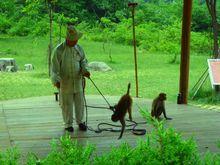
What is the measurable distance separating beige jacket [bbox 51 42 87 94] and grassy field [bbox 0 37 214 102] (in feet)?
14.2

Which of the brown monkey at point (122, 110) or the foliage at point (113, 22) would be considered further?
the foliage at point (113, 22)

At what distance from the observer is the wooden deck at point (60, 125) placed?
5.44 meters

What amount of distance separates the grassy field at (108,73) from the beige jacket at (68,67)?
171 inches

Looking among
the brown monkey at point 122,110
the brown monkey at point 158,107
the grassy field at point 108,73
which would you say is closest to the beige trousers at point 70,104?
the brown monkey at point 122,110

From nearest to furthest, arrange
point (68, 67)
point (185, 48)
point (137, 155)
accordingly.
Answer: point (137, 155), point (68, 67), point (185, 48)

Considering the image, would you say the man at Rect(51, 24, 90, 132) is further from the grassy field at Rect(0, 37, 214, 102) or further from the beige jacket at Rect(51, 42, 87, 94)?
the grassy field at Rect(0, 37, 214, 102)

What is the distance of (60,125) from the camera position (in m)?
6.53

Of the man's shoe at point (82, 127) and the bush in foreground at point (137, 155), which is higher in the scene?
the bush in foreground at point (137, 155)

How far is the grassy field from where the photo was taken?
11812 millimetres

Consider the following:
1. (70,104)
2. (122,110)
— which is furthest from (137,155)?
(70,104)

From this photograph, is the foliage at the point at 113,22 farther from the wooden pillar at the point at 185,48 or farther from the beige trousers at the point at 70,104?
the beige trousers at the point at 70,104

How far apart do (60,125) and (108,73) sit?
28.0ft

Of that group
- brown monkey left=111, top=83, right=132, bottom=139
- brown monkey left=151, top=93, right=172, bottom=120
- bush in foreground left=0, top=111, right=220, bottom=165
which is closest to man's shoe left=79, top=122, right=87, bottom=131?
brown monkey left=111, top=83, right=132, bottom=139

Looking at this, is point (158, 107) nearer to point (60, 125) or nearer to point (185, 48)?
point (60, 125)
